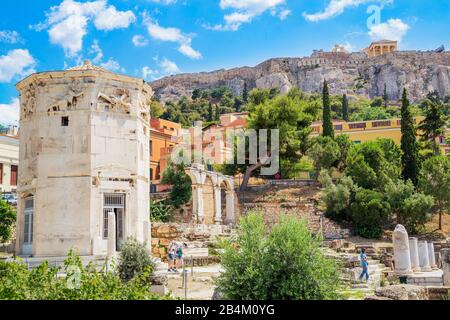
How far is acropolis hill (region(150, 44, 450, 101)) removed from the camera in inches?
4633

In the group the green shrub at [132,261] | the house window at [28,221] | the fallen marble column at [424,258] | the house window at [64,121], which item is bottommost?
the fallen marble column at [424,258]

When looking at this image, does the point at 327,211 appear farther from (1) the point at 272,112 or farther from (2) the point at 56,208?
(2) the point at 56,208

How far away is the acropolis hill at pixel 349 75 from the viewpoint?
11769 centimetres

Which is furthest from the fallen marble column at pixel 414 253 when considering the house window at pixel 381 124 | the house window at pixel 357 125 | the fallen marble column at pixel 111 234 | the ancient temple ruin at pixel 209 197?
the house window at pixel 357 125

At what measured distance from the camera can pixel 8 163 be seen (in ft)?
121

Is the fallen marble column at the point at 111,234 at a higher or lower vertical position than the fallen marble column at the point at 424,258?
higher

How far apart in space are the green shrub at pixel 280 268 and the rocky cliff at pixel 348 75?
110 metres

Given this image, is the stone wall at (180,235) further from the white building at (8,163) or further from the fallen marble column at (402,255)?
the white building at (8,163)

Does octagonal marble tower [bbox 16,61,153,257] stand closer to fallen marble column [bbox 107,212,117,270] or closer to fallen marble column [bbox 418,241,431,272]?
fallen marble column [bbox 107,212,117,270]

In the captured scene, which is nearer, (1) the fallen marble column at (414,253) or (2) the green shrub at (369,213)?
(1) the fallen marble column at (414,253)

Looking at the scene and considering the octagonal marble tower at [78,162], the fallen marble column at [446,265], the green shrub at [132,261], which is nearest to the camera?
the green shrub at [132,261]

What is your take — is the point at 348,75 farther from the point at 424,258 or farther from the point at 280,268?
the point at 280,268

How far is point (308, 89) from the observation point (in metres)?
120
